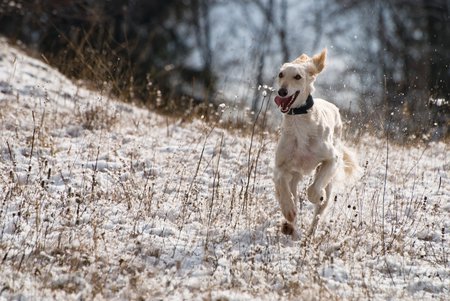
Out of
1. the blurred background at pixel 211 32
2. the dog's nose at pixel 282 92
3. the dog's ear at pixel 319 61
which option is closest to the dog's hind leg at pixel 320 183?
the dog's nose at pixel 282 92

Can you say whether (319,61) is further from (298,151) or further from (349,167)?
(349,167)

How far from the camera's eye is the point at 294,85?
479 cm

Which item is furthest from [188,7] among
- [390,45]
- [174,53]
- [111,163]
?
[111,163]

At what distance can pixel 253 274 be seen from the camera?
377cm

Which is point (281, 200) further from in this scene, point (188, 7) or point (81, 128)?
point (188, 7)

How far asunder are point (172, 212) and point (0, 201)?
131 cm

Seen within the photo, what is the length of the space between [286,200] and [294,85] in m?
0.90

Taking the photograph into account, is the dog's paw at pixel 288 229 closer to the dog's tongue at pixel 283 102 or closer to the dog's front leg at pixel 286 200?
the dog's front leg at pixel 286 200

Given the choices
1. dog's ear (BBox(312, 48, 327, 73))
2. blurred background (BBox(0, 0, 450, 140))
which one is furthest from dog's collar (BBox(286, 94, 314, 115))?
blurred background (BBox(0, 0, 450, 140))

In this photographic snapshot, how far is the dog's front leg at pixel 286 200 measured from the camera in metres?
4.71

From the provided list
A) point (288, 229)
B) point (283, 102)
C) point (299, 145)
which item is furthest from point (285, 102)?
point (288, 229)

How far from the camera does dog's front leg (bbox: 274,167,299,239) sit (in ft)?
15.5

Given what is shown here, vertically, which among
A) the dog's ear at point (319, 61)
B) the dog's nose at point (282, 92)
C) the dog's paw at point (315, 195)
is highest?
the dog's ear at point (319, 61)

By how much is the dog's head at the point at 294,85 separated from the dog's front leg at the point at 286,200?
0.53 metres
